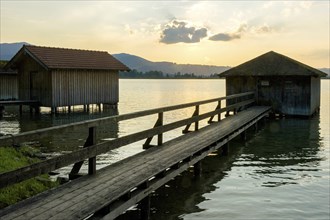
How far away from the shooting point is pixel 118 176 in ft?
24.5

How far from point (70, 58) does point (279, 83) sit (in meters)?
16.6

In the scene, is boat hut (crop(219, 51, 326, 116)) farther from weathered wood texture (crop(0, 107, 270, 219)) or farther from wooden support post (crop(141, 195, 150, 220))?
wooden support post (crop(141, 195, 150, 220))

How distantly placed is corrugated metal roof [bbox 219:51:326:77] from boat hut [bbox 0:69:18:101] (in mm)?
20015

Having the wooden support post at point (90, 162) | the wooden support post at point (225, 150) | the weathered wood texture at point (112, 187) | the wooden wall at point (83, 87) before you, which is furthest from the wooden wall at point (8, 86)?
the wooden support post at point (90, 162)

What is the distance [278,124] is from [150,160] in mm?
18172

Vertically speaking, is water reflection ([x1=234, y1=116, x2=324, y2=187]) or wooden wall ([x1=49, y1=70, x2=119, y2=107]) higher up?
wooden wall ([x1=49, y1=70, x2=119, y2=107])

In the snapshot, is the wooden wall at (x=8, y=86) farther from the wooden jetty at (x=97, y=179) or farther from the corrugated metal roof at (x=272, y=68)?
→ the wooden jetty at (x=97, y=179)

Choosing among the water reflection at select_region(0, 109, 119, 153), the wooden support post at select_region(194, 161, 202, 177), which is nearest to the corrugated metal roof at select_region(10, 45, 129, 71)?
the water reflection at select_region(0, 109, 119, 153)

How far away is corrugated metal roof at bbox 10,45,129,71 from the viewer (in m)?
29.6

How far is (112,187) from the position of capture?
6707mm

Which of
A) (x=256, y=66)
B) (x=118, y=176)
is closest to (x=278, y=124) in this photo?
(x=256, y=66)

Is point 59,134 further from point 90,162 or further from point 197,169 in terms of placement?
point 90,162

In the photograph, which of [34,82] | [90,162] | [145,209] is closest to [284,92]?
[34,82]

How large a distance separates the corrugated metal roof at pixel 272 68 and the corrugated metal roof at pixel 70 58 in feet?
35.0
